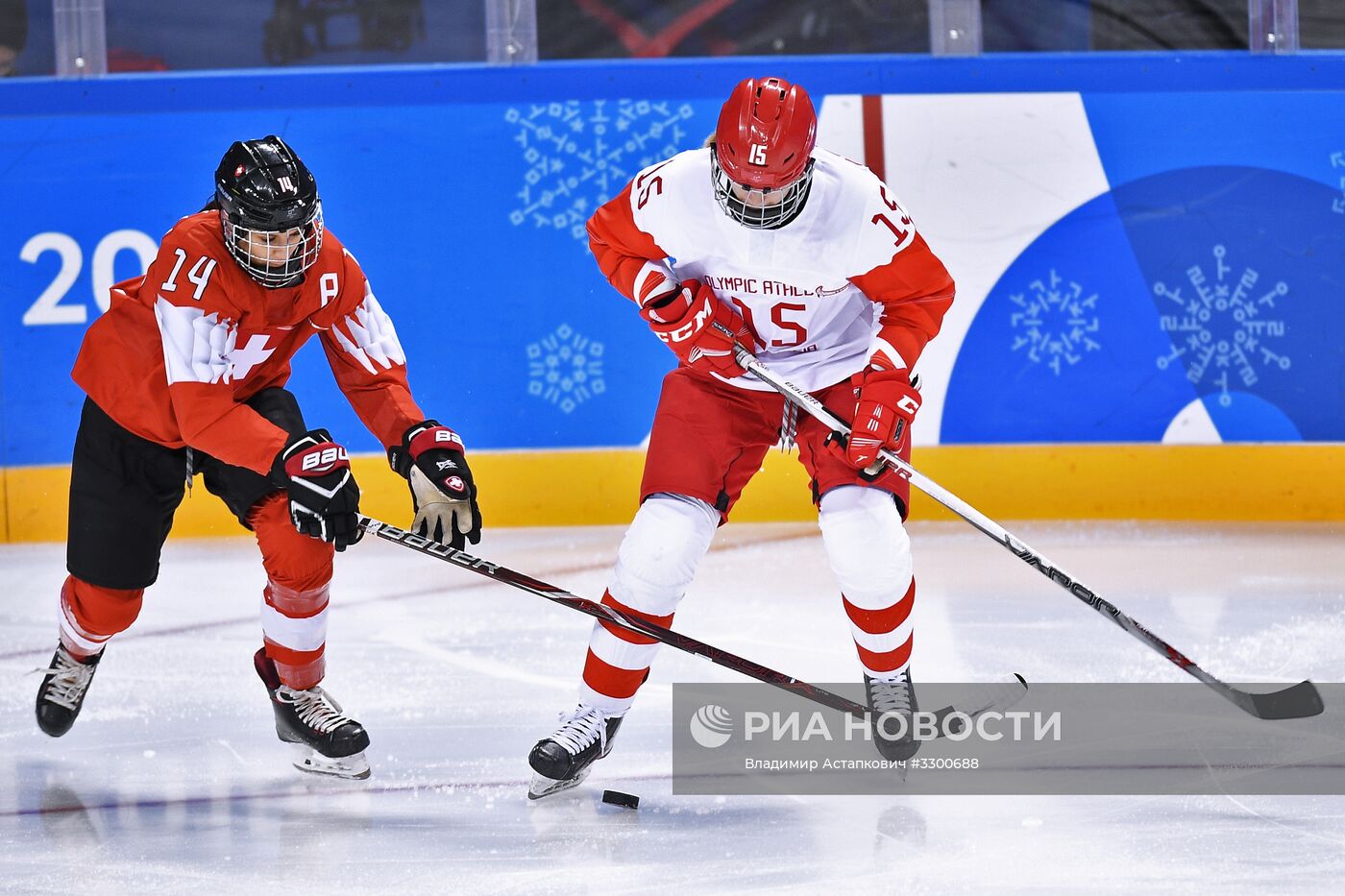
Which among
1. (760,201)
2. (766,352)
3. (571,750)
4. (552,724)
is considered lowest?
(552,724)

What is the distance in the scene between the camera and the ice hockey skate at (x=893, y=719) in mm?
2553

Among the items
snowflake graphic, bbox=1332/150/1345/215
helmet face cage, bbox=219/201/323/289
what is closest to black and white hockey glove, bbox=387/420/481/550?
helmet face cage, bbox=219/201/323/289

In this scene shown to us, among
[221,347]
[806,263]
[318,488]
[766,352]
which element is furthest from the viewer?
[766,352]

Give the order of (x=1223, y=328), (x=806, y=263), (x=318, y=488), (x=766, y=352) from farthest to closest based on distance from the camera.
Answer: (x=1223, y=328), (x=766, y=352), (x=806, y=263), (x=318, y=488)

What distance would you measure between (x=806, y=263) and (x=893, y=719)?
77cm

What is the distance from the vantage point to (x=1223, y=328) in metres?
4.75

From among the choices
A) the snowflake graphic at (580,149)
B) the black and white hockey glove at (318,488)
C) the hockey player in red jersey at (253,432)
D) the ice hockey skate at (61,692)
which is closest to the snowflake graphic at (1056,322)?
the snowflake graphic at (580,149)

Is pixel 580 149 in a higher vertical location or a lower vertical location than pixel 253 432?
higher

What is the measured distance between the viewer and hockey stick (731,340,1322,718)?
2.58 meters

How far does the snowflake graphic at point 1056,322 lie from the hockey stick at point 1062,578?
2.22 m

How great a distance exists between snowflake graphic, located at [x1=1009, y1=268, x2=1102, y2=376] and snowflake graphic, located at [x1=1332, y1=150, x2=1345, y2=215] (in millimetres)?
783

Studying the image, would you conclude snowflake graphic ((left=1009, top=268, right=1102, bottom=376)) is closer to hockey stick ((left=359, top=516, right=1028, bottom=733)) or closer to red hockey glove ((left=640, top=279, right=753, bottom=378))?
red hockey glove ((left=640, top=279, right=753, bottom=378))

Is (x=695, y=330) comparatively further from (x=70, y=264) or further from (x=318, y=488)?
(x=70, y=264)

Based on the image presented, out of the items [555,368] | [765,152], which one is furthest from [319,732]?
[555,368]
